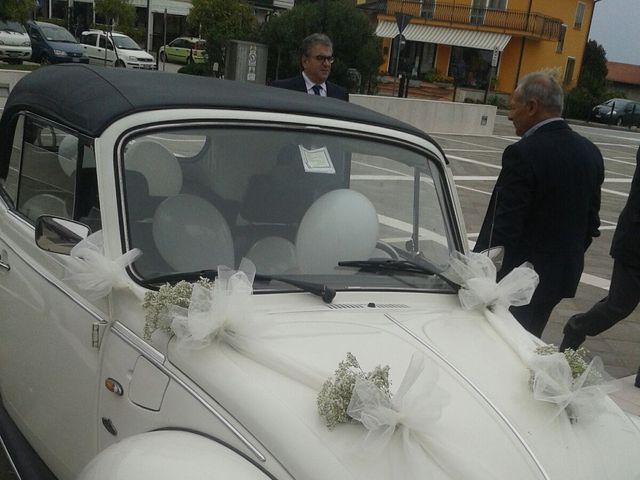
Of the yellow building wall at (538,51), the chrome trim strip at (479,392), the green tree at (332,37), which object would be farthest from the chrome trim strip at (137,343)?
the yellow building wall at (538,51)

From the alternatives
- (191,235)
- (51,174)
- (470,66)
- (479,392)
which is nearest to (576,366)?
(479,392)

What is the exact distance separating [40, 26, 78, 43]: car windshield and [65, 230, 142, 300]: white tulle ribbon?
28598 mm

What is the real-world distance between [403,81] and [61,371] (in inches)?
1007

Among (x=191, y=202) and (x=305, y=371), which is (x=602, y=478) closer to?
(x=305, y=371)

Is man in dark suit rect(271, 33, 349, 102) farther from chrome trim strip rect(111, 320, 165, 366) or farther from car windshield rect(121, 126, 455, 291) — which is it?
chrome trim strip rect(111, 320, 165, 366)

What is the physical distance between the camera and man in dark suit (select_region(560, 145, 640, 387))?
4742 mm

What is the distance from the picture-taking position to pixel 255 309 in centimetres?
234

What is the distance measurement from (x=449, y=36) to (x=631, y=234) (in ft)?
148

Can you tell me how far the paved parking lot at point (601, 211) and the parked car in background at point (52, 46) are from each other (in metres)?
15.3

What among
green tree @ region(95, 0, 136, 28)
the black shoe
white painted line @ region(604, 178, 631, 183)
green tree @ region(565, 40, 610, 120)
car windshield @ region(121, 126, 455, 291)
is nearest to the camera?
car windshield @ region(121, 126, 455, 291)

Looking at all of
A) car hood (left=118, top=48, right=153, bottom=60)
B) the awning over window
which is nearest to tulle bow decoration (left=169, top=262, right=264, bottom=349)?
car hood (left=118, top=48, right=153, bottom=60)

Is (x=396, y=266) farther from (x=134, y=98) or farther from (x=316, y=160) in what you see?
(x=134, y=98)

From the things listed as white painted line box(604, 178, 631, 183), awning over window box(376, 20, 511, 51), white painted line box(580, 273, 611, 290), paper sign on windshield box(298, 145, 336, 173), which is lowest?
white painted line box(580, 273, 611, 290)

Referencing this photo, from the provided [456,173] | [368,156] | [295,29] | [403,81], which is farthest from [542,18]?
[368,156]
